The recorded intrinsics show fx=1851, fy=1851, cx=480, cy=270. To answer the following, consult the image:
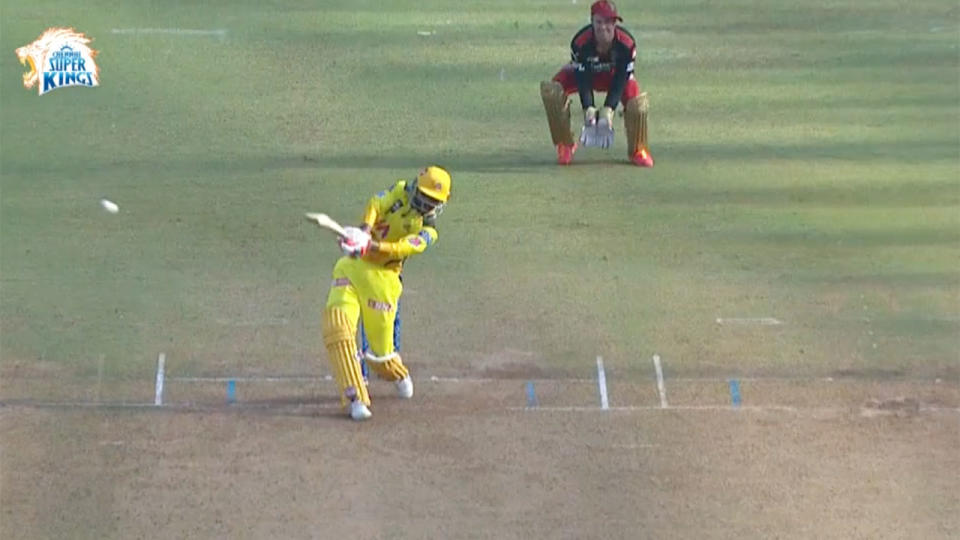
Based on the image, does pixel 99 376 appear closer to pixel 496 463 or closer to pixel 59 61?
pixel 496 463

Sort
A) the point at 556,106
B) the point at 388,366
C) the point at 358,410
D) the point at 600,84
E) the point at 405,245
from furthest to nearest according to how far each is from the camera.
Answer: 1. the point at 600,84
2. the point at 556,106
3. the point at 388,366
4. the point at 358,410
5. the point at 405,245

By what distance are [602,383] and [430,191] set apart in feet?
7.05

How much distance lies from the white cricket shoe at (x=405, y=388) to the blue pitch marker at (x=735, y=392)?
7.69ft

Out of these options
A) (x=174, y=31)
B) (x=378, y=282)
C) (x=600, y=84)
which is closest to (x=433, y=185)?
(x=378, y=282)

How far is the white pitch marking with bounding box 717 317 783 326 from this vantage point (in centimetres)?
1485

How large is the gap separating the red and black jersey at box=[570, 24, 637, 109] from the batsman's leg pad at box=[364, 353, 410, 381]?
17.6ft

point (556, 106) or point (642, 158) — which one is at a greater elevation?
point (556, 106)

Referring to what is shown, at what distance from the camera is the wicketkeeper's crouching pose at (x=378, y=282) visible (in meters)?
12.7

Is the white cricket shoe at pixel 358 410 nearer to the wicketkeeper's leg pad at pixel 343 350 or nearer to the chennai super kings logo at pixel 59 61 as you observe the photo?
the wicketkeeper's leg pad at pixel 343 350

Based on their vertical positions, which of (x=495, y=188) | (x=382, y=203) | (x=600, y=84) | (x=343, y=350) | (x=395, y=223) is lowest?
(x=495, y=188)

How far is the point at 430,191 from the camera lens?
1272 centimetres

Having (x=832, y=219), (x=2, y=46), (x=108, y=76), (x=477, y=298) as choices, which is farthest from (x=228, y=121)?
(x=832, y=219)

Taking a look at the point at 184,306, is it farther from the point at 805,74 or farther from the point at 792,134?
the point at 805,74

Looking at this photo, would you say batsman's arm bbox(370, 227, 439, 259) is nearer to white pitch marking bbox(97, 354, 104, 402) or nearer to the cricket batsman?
white pitch marking bbox(97, 354, 104, 402)
